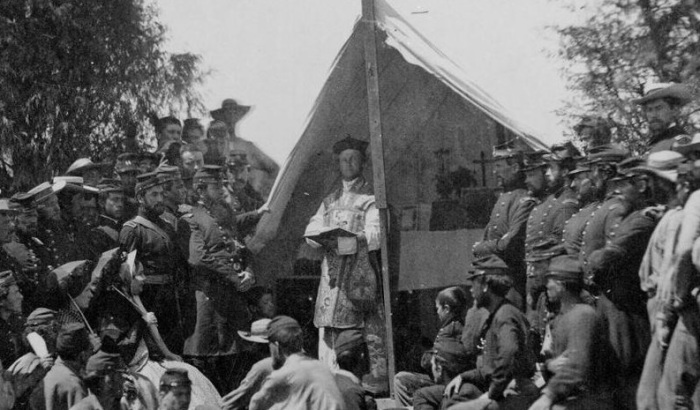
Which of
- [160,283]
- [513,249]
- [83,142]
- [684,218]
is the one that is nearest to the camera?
[684,218]

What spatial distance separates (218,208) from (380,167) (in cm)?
152

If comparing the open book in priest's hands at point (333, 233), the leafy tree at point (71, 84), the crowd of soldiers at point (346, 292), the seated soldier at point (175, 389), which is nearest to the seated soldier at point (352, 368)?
the crowd of soldiers at point (346, 292)

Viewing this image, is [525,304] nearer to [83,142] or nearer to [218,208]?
[218,208]

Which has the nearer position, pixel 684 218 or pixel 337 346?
pixel 684 218

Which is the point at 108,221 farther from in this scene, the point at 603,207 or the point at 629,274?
the point at 629,274

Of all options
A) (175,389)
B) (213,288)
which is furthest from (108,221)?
(175,389)

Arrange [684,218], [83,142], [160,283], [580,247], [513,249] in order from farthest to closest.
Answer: [83,142], [160,283], [513,249], [580,247], [684,218]

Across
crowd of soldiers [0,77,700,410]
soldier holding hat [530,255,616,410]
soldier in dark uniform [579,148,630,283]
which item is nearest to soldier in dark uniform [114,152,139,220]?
crowd of soldiers [0,77,700,410]

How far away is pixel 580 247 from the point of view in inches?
320

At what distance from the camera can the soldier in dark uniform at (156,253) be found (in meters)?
9.55

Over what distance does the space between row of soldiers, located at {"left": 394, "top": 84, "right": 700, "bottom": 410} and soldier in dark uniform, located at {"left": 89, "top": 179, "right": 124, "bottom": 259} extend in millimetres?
2787

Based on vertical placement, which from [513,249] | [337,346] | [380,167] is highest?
[380,167]

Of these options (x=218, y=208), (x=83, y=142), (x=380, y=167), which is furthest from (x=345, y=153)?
(x=83, y=142)

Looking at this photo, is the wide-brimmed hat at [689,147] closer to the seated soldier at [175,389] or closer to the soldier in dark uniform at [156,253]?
the seated soldier at [175,389]
